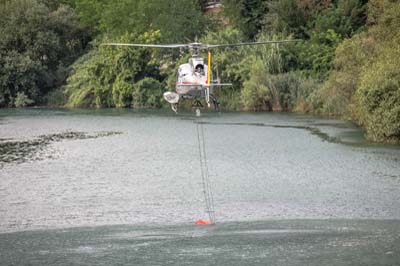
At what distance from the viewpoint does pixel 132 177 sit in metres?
43.6

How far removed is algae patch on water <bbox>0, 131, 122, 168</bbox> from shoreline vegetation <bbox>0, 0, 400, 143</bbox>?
1797cm

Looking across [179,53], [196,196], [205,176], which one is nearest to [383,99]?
[205,176]

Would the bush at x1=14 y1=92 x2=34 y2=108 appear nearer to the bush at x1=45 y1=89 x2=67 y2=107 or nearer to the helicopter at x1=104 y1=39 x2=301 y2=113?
the bush at x1=45 y1=89 x2=67 y2=107

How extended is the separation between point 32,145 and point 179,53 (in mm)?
34793

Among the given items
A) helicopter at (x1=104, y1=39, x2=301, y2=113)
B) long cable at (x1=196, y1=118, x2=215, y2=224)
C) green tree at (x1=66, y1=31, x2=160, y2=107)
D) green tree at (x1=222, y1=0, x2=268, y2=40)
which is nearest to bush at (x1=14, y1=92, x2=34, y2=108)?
green tree at (x1=66, y1=31, x2=160, y2=107)

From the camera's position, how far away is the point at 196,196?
1469 inches

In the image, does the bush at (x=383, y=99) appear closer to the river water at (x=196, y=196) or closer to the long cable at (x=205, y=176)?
the river water at (x=196, y=196)

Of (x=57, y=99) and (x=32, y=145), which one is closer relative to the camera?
(x=32, y=145)

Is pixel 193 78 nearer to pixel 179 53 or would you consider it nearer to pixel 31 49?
pixel 179 53

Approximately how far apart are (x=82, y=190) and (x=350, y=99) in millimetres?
28648

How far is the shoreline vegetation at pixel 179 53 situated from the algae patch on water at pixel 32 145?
1797cm

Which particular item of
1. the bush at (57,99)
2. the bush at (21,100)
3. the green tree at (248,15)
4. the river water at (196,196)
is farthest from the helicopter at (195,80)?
the bush at (57,99)

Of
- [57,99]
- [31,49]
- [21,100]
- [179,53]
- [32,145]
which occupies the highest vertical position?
[31,49]

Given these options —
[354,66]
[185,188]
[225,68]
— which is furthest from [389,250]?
[225,68]
